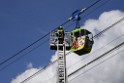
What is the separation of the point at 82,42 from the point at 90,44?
0.97 metres

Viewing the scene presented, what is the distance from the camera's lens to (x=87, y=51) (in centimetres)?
3450

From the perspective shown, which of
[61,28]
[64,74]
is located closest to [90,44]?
[61,28]

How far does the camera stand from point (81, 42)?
34531 millimetres

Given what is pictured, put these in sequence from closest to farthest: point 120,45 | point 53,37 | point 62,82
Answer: point 120,45 < point 62,82 < point 53,37

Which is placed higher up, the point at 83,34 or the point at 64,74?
the point at 83,34

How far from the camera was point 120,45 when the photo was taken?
23.2m

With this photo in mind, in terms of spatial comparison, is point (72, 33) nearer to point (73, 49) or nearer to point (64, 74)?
point (73, 49)

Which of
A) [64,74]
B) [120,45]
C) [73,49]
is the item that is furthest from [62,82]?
[120,45]

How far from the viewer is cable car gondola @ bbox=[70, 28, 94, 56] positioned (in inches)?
1342

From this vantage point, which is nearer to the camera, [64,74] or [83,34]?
[64,74]

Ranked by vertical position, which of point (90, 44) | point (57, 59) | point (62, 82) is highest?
point (90, 44)

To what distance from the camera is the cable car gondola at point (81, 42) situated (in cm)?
3409

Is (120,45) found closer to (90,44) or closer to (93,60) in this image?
(93,60)

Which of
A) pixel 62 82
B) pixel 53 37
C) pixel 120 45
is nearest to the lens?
pixel 120 45
